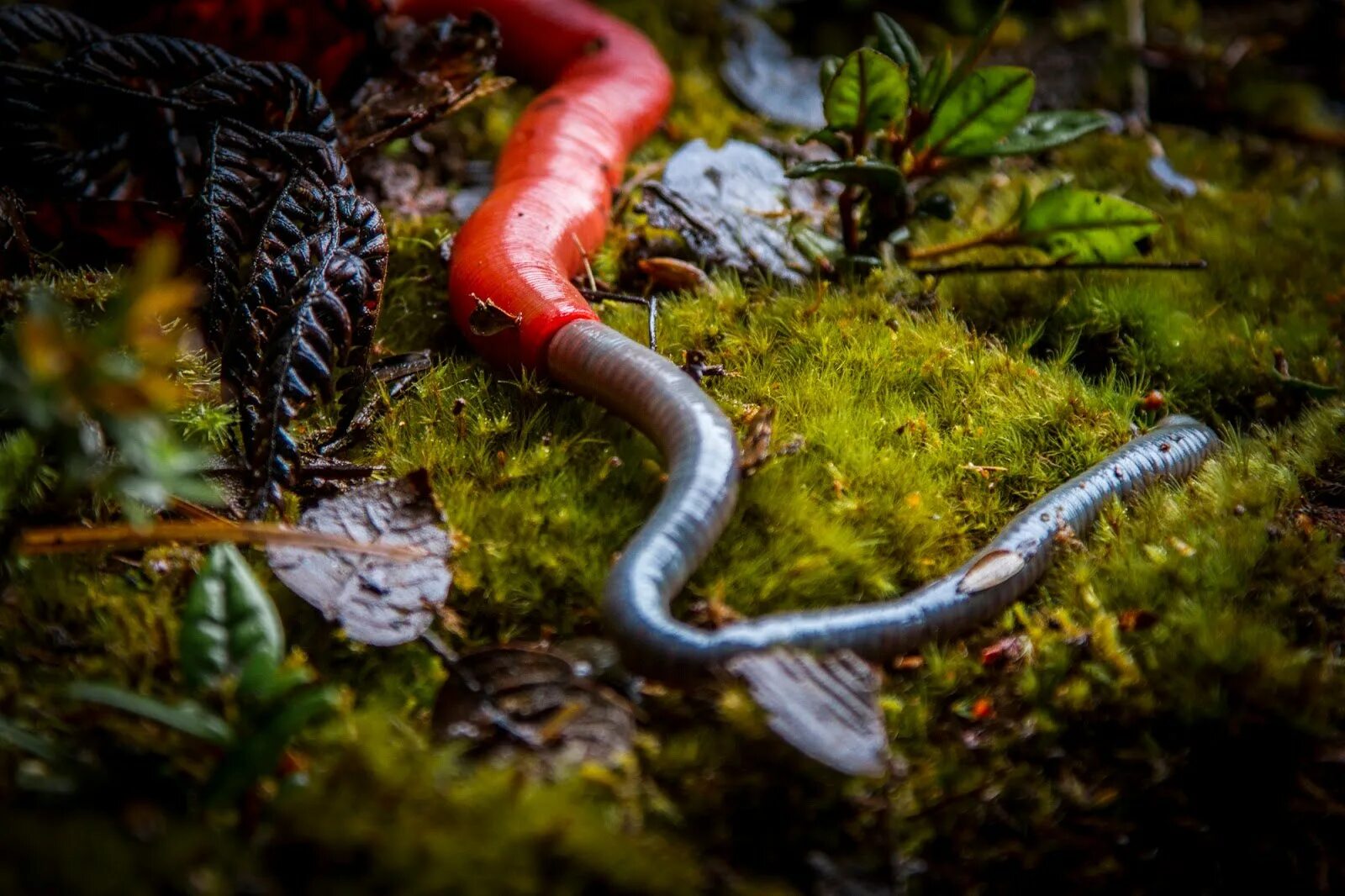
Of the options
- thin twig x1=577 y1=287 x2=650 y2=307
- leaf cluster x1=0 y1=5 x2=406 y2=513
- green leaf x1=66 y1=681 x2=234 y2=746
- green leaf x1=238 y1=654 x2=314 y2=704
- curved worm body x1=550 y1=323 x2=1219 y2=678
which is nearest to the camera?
green leaf x1=66 y1=681 x2=234 y2=746

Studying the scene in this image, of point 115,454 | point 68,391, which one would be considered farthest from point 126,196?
point 68,391

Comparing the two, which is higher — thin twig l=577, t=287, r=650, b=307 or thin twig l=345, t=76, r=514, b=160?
thin twig l=345, t=76, r=514, b=160

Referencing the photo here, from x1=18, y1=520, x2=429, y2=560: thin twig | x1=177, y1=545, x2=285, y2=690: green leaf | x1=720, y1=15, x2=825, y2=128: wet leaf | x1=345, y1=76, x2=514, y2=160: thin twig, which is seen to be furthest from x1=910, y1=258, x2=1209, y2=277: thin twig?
x1=177, y1=545, x2=285, y2=690: green leaf

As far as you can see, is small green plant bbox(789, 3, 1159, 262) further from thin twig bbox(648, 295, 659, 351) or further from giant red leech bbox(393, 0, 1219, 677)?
giant red leech bbox(393, 0, 1219, 677)

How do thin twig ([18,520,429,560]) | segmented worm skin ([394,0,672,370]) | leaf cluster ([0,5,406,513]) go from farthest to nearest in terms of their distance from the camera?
segmented worm skin ([394,0,672,370]), leaf cluster ([0,5,406,513]), thin twig ([18,520,429,560])

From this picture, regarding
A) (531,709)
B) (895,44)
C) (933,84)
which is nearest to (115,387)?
(531,709)

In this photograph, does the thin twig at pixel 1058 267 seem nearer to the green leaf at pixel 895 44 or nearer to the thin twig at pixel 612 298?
the green leaf at pixel 895 44

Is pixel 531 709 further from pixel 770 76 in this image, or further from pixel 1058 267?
pixel 770 76
